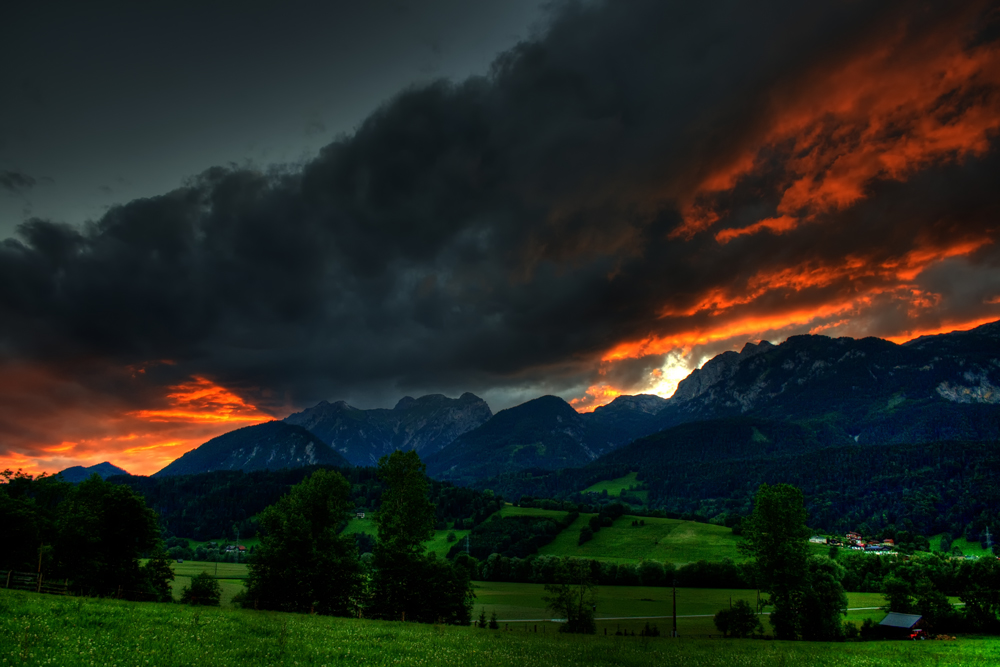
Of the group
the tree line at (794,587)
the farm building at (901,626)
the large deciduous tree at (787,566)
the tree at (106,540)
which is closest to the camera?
the tree at (106,540)

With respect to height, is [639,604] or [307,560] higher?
[307,560]

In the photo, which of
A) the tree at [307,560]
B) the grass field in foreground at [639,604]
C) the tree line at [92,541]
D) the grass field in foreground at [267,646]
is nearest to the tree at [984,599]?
the grass field in foreground at [639,604]

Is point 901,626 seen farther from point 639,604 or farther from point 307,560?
point 307,560

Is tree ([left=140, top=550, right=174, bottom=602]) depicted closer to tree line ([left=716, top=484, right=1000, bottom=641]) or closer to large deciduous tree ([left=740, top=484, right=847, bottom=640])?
large deciduous tree ([left=740, top=484, right=847, bottom=640])

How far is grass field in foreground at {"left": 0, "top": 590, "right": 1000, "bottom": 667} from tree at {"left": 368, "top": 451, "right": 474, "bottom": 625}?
2205 cm

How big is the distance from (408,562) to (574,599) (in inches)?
1533

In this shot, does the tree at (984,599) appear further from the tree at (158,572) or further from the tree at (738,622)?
the tree at (158,572)

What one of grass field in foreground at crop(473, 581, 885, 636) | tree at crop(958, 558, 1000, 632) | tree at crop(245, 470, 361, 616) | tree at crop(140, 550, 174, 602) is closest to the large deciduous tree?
grass field in foreground at crop(473, 581, 885, 636)

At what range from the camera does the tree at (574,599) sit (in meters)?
82.4

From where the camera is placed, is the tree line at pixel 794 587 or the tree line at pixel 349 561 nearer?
the tree line at pixel 349 561

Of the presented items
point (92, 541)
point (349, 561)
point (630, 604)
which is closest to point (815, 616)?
point (349, 561)

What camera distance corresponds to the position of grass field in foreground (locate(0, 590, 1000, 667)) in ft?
63.2

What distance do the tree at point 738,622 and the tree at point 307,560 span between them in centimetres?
5659

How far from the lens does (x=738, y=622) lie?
7825cm
